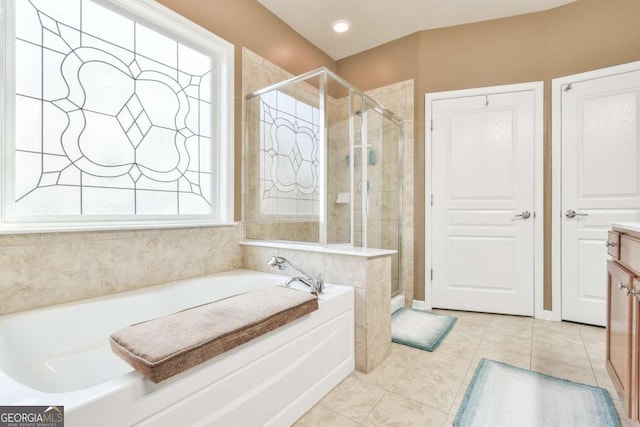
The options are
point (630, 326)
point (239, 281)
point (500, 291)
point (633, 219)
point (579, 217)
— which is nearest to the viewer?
point (630, 326)

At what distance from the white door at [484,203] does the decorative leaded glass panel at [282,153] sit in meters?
1.35

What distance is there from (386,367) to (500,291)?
5.16 feet

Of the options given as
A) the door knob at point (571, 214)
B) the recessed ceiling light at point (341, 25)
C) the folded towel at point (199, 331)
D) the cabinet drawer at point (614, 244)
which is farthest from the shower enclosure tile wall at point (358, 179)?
the cabinet drawer at point (614, 244)

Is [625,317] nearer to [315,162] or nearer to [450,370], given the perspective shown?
[450,370]

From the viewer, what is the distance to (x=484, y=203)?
9.21ft

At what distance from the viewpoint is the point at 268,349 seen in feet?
4.04

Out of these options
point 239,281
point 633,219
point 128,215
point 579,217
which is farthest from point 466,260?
point 128,215

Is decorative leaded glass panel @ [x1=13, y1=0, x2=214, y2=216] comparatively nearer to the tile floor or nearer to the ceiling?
the ceiling

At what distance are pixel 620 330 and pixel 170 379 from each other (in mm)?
1740

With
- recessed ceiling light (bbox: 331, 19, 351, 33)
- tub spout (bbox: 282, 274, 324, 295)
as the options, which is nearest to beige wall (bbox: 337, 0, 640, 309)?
recessed ceiling light (bbox: 331, 19, 351, 33)

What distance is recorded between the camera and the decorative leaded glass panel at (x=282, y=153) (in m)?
2.42

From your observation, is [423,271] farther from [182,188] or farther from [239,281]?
[182,188]

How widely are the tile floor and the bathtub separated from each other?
0.13m

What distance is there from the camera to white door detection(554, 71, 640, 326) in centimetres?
232
